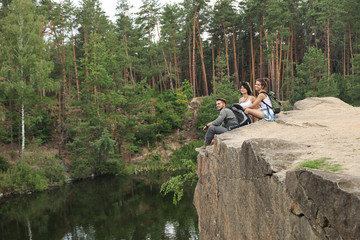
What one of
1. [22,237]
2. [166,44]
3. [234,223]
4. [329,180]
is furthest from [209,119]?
[329,180]

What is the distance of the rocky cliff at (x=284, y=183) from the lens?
6.64 ft

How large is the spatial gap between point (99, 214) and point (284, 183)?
15306 mm

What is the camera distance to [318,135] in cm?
445

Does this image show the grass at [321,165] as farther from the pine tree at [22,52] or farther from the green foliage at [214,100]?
the green foliage at [214,100]

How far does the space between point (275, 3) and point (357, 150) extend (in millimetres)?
25431

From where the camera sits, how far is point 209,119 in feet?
96.4

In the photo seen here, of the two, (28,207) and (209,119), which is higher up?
(209,119)

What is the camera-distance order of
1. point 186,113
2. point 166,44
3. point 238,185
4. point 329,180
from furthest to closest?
point 166,44
point 186,113
point 238,185
point 329,180

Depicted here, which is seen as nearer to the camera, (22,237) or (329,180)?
(329,180)

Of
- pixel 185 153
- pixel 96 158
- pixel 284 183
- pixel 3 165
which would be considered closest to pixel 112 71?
pixel 96 158

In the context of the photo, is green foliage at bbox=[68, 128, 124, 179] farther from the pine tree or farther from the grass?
the grass

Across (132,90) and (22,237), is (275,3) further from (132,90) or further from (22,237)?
(22,237)

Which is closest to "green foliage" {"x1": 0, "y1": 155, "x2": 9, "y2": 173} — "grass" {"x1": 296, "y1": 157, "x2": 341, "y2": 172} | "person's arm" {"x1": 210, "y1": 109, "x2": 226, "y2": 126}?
"person's arm" {"x1": 210, "y1": 109, "x2": 226, "y2": 126}

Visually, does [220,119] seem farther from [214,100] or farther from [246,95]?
[214,100]
